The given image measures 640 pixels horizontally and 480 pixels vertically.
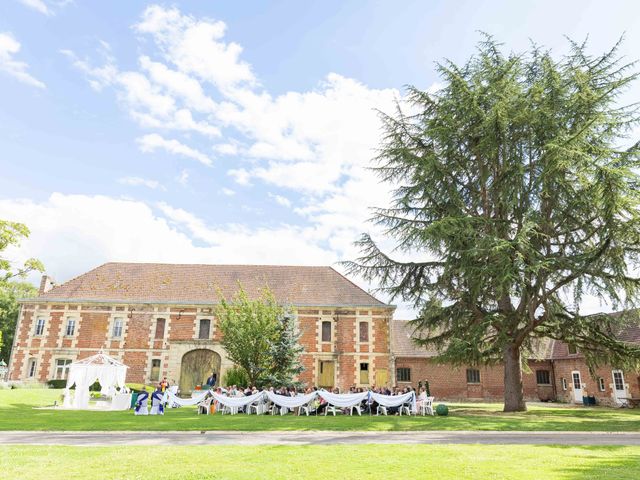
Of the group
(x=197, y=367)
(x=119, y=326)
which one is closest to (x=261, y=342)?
(x=197, y=367)

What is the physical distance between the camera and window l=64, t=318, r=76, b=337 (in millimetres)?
30177

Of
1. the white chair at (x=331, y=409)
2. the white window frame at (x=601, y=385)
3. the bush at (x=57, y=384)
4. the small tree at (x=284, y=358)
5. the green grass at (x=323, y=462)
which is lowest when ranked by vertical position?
the white chair at (x=331, y=409)

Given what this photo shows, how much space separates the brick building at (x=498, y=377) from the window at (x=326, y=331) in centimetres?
433

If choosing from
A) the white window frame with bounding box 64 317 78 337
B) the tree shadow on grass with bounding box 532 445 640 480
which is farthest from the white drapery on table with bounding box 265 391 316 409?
the white window frame with bounding box 64 317 78 337

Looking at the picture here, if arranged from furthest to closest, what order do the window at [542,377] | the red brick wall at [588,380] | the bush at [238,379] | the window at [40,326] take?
the window at [542,377]
the window at [40,326]
the red brick wall at [588,380]
the bush at [238,379]

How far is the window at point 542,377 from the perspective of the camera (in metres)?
33.4

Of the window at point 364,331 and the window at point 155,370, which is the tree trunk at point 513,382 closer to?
the window at point 364,331

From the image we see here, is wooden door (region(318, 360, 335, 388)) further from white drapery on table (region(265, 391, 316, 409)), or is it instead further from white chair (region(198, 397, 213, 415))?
white chair (region(198, 397, 213, 415))

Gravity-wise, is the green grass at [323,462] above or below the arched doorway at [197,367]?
below

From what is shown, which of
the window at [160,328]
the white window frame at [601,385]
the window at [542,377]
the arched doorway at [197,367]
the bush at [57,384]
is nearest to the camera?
the bush at [57,384]

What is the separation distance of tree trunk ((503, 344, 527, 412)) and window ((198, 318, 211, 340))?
1917cm

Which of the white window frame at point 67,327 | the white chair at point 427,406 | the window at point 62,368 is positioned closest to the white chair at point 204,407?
the white chair at point 427,406

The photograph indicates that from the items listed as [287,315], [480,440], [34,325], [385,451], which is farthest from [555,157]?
[34,325]

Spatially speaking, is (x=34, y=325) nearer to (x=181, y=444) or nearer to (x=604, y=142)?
(x=181, y=444)
